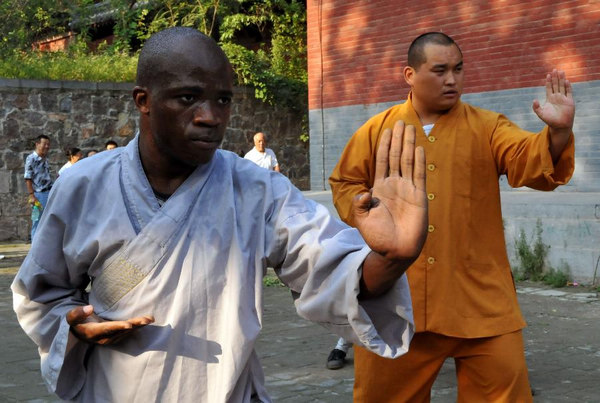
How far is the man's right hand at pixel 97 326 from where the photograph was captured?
2.39 metres

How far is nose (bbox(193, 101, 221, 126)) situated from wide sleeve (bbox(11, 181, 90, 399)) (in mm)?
477

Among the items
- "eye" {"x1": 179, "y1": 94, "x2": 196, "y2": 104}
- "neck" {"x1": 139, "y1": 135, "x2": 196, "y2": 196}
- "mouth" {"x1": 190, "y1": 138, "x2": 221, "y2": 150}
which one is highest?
"eye" {"x1": 179, "y1": 94, "x2": 196, "y2": 104}

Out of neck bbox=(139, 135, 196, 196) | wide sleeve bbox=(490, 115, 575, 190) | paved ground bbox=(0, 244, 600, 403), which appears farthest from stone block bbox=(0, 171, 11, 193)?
neck bbox=(139, 135, 196, 196)

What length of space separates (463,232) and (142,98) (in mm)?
2126

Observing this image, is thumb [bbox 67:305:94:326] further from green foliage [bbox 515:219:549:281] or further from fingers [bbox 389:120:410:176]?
green foliage [bbox 515:219:549:281]

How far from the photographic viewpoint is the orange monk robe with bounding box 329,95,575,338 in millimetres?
4207

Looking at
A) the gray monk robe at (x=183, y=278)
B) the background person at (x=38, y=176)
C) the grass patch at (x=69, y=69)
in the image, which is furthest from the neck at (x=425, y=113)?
the grass patch at (x=69, y=69)

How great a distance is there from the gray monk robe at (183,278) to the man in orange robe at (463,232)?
5.65 feet

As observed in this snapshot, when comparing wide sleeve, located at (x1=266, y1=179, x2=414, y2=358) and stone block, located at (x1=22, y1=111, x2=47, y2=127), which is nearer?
wide sleeve, located at (x1=266, y1=179, x2=414, y2=358)

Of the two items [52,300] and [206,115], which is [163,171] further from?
[52,300]

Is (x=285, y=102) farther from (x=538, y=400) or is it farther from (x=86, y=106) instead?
(x=538, y=400)

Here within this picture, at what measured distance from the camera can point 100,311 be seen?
2596 mm

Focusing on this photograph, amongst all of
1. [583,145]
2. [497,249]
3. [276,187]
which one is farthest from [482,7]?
[276,187]

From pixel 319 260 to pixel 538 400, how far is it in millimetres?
3606
